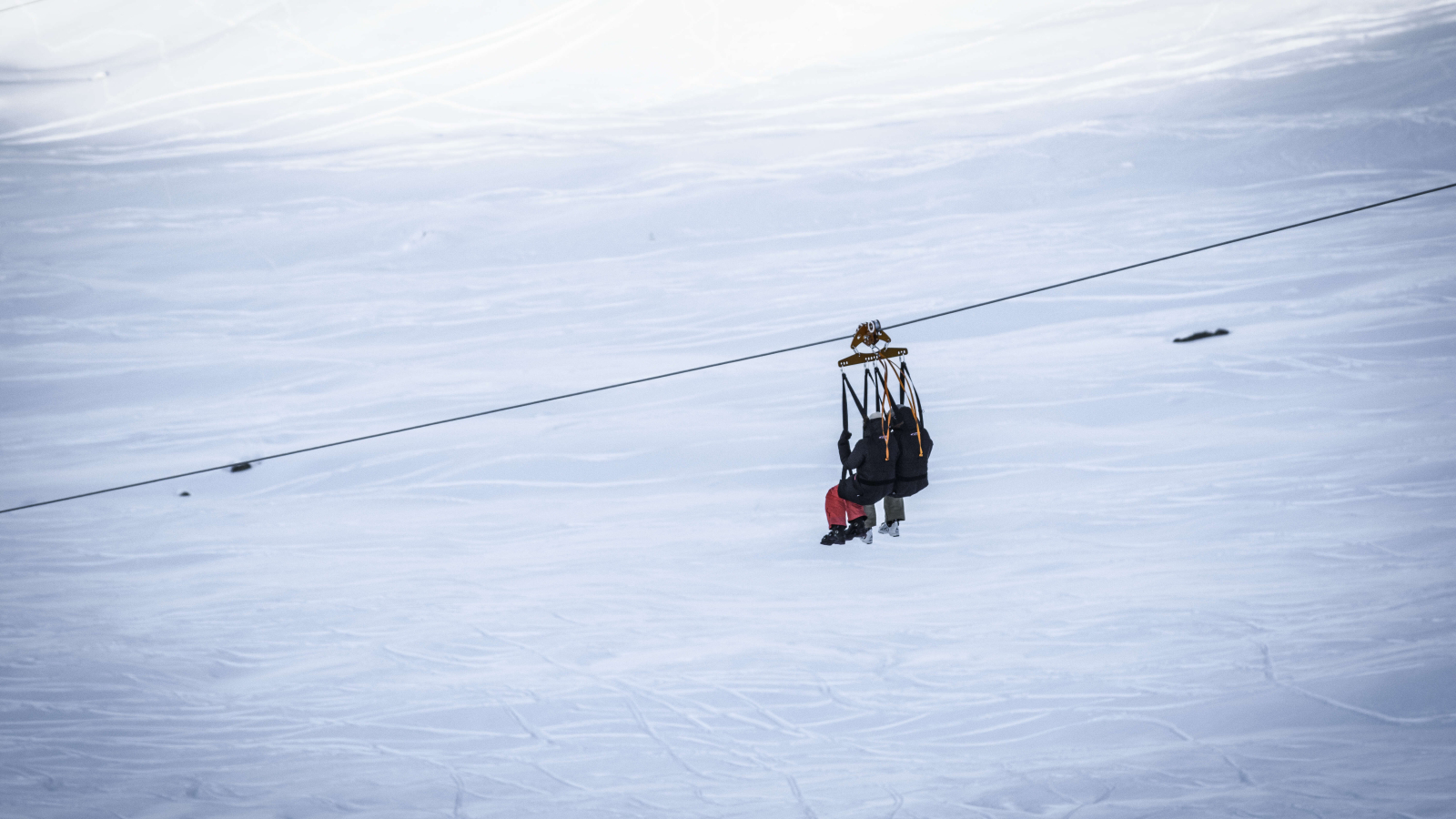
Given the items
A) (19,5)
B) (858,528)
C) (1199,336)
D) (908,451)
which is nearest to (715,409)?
(1199,336)

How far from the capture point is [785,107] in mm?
17984

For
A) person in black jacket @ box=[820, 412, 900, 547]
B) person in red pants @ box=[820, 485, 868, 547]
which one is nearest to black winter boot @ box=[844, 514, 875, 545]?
person in red pants @ box=[820, 485, 868, 547]

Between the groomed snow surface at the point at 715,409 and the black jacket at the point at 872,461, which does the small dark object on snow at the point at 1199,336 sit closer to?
the groomed snow surface at the point at 715,409

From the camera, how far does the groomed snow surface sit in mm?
8438

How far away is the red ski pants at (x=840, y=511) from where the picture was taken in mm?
6242

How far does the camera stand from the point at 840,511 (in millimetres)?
6250

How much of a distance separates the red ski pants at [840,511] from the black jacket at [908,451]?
528mm

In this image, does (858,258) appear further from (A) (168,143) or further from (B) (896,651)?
(A) (168,143)

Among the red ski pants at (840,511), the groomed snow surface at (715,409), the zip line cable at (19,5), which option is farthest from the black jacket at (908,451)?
the zip line cable at (19,5)

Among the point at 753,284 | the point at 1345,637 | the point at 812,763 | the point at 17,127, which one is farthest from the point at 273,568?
the point at 17,127

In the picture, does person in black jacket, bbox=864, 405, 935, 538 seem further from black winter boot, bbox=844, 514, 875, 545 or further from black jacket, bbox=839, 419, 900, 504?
black winter boot, bbox=844, 514, 875, 545

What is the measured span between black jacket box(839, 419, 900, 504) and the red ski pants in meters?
0.48

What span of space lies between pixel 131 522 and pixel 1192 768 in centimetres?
1066

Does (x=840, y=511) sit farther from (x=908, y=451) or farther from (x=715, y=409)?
(x=715, y=409)
